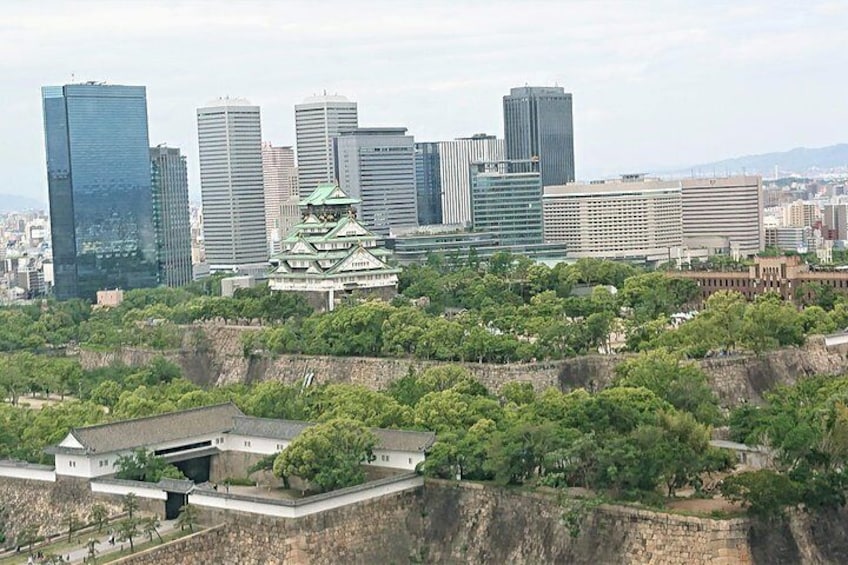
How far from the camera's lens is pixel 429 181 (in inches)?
4958

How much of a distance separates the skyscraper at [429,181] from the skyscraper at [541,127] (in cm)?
602

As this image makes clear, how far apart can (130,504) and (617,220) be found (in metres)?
62.3

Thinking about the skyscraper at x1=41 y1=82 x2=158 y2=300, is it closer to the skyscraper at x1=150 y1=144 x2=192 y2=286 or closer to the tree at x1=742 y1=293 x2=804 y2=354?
the skyscraper at x1=150 y1=144 x2=192 y2=286

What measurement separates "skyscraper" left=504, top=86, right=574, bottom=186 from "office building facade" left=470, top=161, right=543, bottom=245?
35523 mm

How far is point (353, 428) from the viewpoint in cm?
3256

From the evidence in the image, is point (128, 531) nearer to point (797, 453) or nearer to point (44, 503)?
point (44, 503)

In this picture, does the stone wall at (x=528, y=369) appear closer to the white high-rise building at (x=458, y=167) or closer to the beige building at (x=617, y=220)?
the beige building at (x=617, y=220)

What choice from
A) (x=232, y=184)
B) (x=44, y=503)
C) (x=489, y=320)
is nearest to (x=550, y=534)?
(x=44, y=503)

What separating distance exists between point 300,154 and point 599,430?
8431cm

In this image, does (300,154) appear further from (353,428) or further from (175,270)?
(353,428)

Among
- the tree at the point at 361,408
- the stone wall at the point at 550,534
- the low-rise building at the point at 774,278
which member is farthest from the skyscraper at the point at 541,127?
the stone wall at the point at 550,534

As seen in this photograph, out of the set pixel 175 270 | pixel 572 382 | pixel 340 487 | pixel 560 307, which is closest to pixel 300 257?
pixel 560 307

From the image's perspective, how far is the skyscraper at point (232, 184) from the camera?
369 ft

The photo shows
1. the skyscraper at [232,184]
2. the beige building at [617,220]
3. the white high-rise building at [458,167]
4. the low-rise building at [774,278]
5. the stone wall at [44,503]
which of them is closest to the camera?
the stone wall at [44,503]
